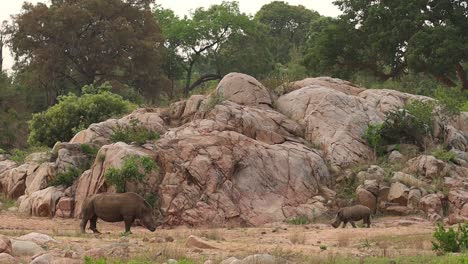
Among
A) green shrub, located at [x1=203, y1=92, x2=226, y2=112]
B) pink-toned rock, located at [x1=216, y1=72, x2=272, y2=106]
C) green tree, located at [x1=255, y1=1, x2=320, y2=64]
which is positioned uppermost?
green tree, located at [x1=255, y1=1, x2=320, y2=64]

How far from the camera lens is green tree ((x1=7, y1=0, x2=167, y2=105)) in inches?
1783

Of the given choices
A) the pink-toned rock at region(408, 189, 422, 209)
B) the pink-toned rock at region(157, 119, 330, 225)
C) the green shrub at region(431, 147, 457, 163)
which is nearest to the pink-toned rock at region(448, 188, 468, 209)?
the pink-toned rock at region(408, 189, 422, 209)

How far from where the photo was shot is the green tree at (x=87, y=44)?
45.3 m

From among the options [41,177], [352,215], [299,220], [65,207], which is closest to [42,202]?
[65,207]

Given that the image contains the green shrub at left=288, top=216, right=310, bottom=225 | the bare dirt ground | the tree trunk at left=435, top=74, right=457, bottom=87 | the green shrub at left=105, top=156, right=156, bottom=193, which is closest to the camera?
the bare dirt ground

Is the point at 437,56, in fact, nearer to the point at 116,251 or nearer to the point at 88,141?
the point at 88,141

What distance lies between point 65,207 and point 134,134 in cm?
335

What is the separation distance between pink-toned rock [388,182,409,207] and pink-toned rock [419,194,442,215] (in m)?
0.59

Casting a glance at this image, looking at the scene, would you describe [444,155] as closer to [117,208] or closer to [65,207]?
[117,208]

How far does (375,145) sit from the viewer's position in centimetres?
2544

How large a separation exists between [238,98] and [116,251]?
50.3ft

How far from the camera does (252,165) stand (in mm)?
22547

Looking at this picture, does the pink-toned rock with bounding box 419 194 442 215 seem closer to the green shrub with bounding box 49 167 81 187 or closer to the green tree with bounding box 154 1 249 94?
the green shrub with bounding box 49 167 81 187

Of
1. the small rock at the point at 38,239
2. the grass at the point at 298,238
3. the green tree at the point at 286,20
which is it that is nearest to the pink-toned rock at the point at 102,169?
the grass at the point at 298,238
